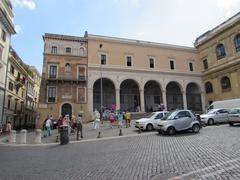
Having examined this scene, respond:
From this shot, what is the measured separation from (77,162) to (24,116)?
3730 centimetres

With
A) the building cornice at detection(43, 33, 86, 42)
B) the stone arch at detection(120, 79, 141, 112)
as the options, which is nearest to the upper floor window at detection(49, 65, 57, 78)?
the building cornice at detection(43, 33, 86, 42)

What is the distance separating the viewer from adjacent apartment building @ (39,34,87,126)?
29.0 m

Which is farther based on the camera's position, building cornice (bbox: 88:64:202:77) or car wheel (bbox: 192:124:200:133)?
building cornice (bbox: 88:64:202:77)

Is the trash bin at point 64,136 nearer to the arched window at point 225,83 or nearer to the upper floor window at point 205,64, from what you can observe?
the arched window at point 225,83

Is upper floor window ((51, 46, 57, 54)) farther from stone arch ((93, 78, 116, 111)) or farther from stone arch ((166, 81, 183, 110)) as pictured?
stone arch ((166, 81, 183, 110))

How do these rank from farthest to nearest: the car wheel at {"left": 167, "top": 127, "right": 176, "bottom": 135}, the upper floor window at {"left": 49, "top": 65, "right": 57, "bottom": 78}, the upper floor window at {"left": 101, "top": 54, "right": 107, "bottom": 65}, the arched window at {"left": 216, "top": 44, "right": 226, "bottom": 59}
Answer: the arched window at {"left": 216, "top": 44, "right": 226, "bottom": 59}, the upper floor window at {"left": 101, "top": 54, "right": 107, "bottom": 65}, the upper floor window at {"left": 49, "top": 65, "right": 57, "bottom": 78}, the car wheel at {"left": 167, "top": 127, "right": 176, "bottom": 135}

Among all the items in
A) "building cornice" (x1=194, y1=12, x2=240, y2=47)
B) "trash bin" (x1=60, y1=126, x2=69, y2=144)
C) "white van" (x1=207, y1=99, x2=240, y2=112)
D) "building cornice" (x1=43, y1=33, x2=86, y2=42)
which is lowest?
"trash bin" (x1=60, y1=126, x2=69, y2=144)

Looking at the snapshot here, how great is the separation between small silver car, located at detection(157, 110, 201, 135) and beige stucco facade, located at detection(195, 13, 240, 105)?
20.8 meters

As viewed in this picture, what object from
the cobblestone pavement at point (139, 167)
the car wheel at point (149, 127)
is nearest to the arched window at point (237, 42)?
the car wheel at point (149, 127)

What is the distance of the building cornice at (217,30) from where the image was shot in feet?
106

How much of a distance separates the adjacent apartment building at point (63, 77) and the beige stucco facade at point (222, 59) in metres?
22.9

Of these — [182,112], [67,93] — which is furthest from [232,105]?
[67,93]

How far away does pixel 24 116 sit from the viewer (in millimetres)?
40438

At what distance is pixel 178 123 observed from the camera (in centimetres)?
1445
